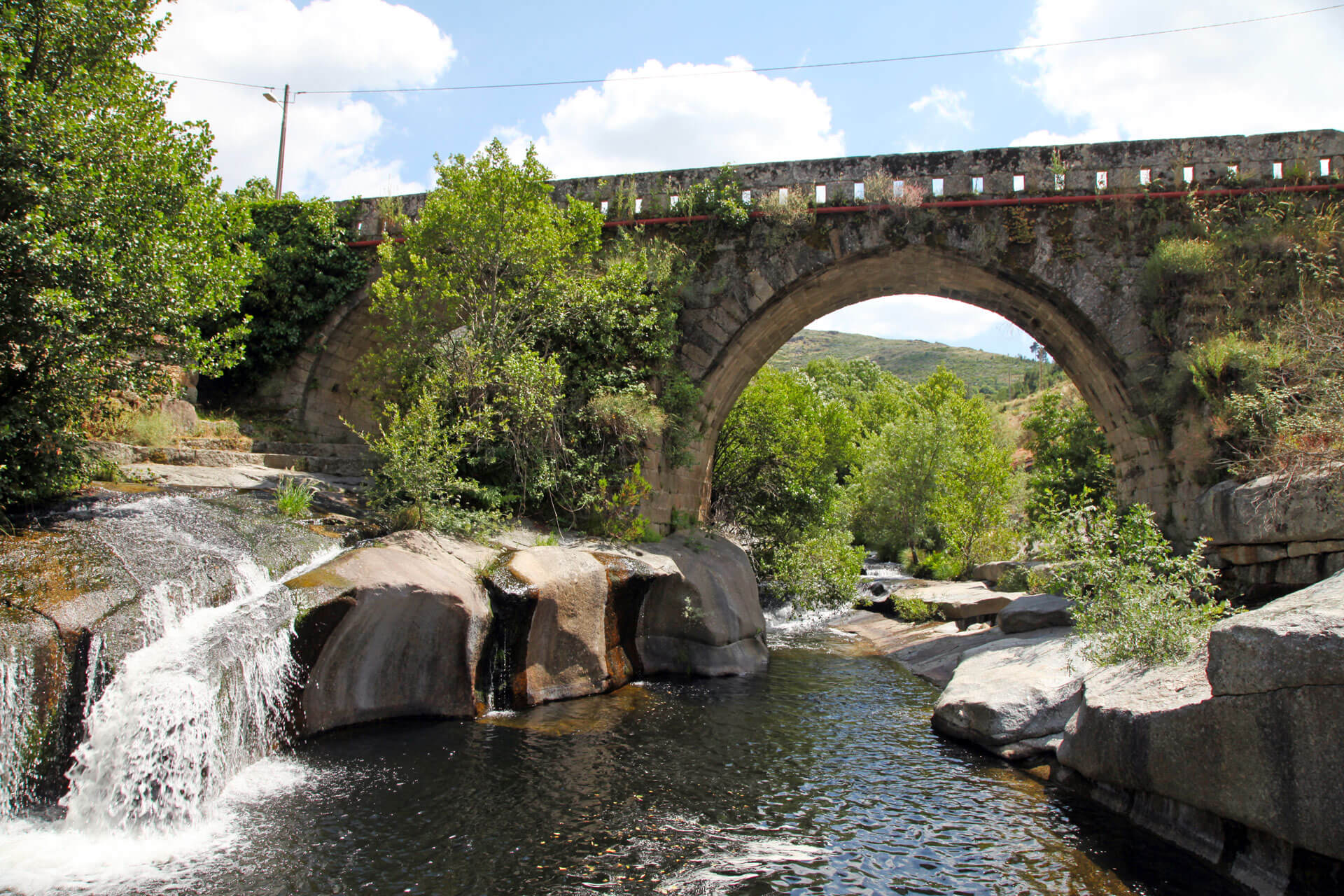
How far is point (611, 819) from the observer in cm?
536

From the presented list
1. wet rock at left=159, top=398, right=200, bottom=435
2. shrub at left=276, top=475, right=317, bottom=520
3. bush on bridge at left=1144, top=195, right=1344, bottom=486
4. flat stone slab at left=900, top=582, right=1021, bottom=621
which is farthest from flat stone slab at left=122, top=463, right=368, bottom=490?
bush on bridge at left=1144, top=195, right=1344, bottom=486

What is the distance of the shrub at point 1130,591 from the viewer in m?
6.36

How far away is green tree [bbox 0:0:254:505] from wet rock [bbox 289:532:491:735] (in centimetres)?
255

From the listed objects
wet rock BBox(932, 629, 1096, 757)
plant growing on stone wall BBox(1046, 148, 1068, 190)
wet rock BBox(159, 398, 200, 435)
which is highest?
plant growing on stone wall BBox(1046, 148, 1068, 190)

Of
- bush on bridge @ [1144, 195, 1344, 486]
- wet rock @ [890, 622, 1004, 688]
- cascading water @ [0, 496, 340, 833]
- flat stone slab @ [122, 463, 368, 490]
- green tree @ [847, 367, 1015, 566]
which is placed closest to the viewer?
cascading water @ [0, 496, 340, 833]

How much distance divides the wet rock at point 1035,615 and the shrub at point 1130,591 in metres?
0.63

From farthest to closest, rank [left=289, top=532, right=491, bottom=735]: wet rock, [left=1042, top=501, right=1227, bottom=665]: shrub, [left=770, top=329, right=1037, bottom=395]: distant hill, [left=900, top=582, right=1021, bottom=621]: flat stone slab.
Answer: [left=770, top=329, right=1037, bottom=395]: distant hill → [left=900, top=582, right=1021, bottom=621]: flat stone slab → [left=289, top=532, right=491, bottom=735]: wet rock → [left=1042, top=501, right=1227, bottom=665]: shrub

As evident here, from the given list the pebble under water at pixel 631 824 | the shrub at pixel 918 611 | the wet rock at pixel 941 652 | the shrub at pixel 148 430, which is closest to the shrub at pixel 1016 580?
the shrub at pixel 918 611

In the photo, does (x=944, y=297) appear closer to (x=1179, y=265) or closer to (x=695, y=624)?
(x=1179, y=265)

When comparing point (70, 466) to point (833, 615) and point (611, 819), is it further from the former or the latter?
point (833, 615)

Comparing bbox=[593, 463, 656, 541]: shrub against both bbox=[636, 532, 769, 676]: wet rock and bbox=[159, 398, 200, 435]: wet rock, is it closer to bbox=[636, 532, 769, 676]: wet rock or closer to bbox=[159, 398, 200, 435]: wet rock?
bbox=[636, 532, 769, 676]: wet rock

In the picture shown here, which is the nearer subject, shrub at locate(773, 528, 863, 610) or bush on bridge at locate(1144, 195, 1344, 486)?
bush on bridge at locate(1144, 195, 1344, 486)

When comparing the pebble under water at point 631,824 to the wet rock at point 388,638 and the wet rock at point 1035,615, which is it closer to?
the wet rock at point 388,638

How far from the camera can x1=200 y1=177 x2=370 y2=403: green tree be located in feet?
48.1
